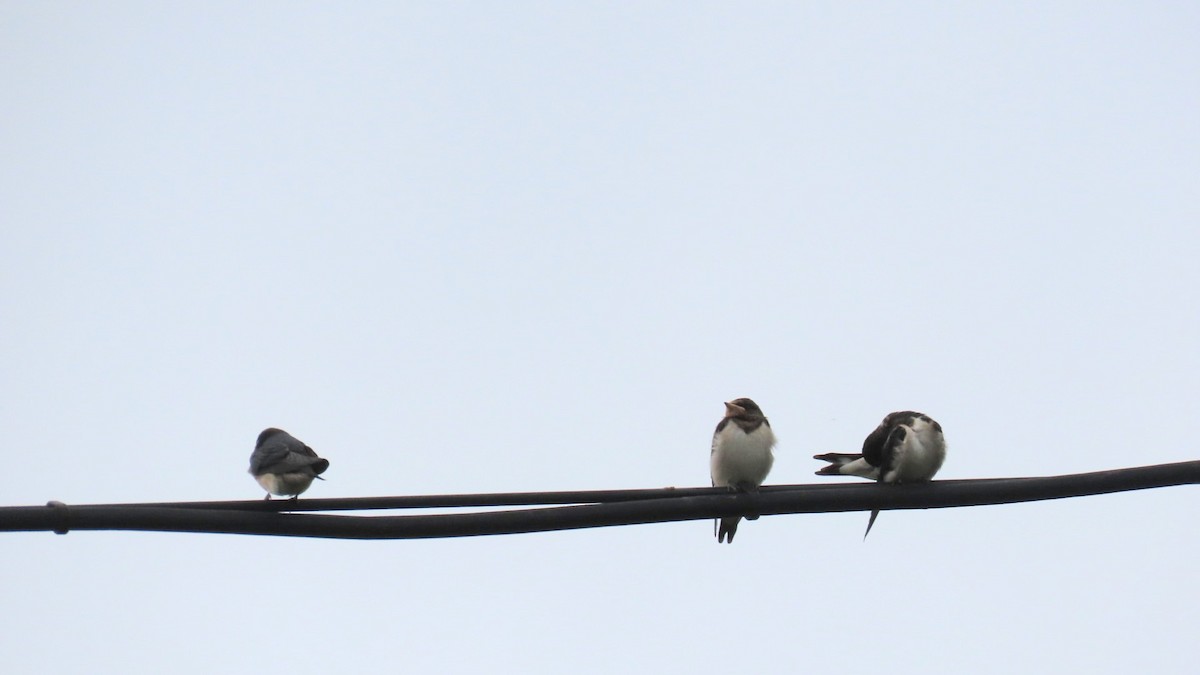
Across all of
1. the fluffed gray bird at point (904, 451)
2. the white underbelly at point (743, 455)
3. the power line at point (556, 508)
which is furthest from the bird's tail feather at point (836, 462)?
the power line at point (556, 508)

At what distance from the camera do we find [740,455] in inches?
317

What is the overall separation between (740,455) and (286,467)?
3.20 metres

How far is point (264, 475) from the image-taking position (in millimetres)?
8852

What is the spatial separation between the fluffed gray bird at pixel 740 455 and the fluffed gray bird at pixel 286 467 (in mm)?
2855

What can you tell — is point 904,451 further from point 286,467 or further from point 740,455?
point 286,467

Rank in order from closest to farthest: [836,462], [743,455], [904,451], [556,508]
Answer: [556,508], [904,451], [743,455], [836,462]

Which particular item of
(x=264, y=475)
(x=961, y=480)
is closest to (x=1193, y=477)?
(x=961, y=480)

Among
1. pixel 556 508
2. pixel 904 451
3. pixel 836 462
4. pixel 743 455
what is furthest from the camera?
pixel 836 462

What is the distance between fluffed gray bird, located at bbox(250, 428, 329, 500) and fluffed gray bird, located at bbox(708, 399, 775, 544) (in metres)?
2.86

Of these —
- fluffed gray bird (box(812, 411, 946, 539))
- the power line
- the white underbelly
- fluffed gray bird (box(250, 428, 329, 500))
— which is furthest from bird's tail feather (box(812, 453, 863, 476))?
fluffed gray bird (box(250, 428, 329, 500))

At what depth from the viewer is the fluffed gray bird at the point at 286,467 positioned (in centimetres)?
877

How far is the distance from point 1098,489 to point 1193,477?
39cm

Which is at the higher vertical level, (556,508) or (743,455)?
(743,455)

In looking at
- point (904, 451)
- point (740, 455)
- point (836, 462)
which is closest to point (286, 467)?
point (740, 455)
